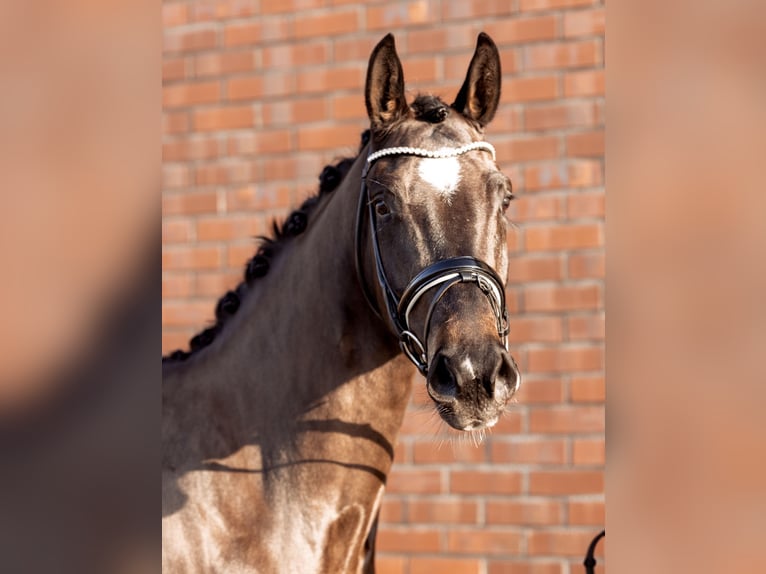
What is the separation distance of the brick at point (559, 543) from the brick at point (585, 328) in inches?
26.1

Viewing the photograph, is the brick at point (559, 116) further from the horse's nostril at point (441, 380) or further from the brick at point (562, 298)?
the horse's nostril at point (441, 380)

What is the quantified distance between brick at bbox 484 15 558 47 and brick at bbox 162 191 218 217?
1272mm

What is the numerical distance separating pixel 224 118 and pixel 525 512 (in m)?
1.92

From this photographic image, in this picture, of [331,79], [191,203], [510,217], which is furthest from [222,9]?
[510,217]

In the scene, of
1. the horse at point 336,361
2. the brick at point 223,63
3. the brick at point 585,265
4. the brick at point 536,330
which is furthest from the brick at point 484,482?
the brick at point 223,63

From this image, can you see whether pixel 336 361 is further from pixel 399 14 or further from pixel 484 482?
pixel 399 14

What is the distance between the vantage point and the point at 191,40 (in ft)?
11.2

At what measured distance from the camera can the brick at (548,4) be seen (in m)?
2.95

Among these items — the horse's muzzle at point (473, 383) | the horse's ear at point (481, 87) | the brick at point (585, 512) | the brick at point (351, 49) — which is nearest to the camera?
the horse's muzzle at point (473, 383)

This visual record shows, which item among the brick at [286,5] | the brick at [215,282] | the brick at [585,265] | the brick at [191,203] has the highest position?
the brick at [286,5]

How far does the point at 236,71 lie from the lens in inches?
133
